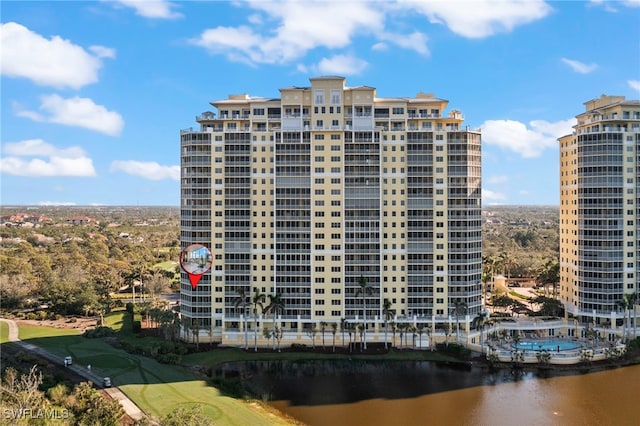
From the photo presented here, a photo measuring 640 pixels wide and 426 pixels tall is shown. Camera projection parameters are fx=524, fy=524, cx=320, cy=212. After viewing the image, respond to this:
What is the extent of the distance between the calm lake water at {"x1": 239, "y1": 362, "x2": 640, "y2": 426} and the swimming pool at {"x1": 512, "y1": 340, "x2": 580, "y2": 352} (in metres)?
8.08

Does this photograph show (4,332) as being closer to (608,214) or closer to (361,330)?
(361,330)

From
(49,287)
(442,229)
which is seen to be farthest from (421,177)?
(49,287)

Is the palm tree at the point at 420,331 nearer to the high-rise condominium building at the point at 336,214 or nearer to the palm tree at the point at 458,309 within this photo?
the high-rise condominium building at the point at 336,214

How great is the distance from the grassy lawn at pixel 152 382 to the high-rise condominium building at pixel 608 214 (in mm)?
59886

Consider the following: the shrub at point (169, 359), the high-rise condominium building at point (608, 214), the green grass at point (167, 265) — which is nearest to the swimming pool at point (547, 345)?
the high-rise condominium building at point (608, 214)

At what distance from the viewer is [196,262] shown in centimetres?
8794

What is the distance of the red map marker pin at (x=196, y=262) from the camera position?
8688 centimetres

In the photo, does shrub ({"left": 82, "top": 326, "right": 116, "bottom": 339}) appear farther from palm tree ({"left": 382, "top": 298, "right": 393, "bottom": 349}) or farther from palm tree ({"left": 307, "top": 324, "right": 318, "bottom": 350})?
palm tree ({"left": 382, "top": 298, "right": 393, "bottom": 349})

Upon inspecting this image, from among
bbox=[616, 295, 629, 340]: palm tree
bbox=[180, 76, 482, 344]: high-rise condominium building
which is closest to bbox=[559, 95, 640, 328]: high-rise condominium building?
bbox=[616, 295, 629, 340]: palm tree

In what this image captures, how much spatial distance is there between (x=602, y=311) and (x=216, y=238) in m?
65.9

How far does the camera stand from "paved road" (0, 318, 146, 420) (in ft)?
192

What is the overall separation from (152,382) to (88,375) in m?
9.28
